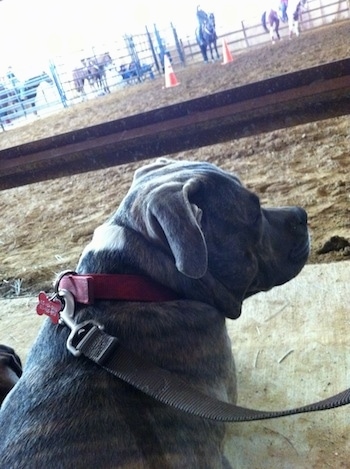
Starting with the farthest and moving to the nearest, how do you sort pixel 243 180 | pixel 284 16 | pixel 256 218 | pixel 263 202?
Result: 1. pixel 284 16
2. pixel 243 180
3. pixel 263 202
4. pixel 256 218

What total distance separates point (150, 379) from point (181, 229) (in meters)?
0.49

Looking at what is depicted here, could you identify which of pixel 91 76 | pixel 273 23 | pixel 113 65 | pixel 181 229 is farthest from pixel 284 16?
pixel 181 229

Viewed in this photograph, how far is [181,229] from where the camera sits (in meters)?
Answer: 1.65

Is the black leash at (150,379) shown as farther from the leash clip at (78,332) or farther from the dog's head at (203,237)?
the dog's head at (203,237)

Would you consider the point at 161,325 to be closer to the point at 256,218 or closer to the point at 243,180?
the point at 256,218

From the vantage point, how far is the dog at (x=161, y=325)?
4.90 feet

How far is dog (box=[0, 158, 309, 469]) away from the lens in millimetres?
1492

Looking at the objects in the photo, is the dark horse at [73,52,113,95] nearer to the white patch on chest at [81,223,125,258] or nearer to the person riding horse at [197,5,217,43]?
the person riding horse at [197,5,217,43]

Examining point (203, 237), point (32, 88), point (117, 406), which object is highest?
point (203, 237)

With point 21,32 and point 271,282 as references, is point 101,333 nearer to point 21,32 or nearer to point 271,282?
point 271,282

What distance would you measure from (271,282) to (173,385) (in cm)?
81

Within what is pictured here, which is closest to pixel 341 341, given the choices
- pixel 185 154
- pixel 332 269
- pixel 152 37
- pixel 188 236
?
pixel 332 269

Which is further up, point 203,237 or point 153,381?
point 203,237

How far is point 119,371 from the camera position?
1.47 metres
